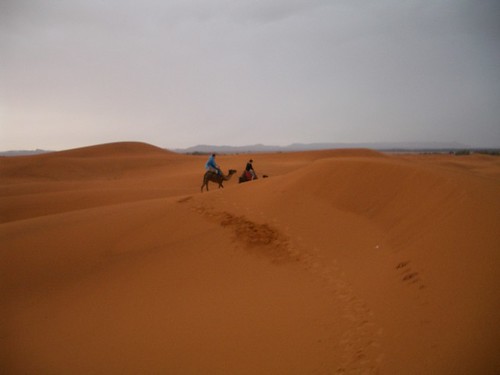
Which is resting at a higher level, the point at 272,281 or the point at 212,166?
the point at 212,166

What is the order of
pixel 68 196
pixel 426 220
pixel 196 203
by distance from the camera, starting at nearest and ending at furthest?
pixel 426 220, pixel 196 203, pixel 68 196

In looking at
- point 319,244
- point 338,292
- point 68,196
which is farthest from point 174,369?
point 68,196

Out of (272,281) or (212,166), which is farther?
(212,166)

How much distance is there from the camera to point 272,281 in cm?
584

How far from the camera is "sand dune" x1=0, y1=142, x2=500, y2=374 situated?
12.6 ft

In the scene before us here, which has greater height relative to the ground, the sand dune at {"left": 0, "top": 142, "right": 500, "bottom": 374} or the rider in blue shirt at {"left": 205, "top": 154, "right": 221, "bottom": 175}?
the rider in blue shirt at {"left": 205, "top": 154, "right": 221, "bottom": 175}

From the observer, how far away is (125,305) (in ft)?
17.5

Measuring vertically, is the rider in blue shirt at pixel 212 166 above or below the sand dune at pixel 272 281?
above

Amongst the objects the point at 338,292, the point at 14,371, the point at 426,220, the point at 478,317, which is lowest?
the point at 14,371

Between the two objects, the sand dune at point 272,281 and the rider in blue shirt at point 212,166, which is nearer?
the sand dune at point 272,281

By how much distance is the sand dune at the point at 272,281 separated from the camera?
383 centimetres

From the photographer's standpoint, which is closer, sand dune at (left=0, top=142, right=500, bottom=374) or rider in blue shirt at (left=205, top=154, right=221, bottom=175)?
sand dune at (left=0, top=142, right=500, bottom=374)

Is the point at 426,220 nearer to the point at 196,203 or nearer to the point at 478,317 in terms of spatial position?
the point at 478,317

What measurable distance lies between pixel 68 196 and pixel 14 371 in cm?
1226
